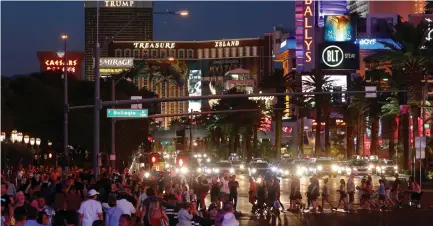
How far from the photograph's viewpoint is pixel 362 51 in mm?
155875

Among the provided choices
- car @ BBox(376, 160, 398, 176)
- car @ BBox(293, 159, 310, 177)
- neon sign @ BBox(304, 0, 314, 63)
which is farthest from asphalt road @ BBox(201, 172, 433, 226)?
neon sign @ BBox(304, 0, 314, 63)

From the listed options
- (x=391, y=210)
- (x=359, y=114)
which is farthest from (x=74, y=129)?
(x=359, y=114)

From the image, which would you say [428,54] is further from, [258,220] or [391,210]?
[258,220]

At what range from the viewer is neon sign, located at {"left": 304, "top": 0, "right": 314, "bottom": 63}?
142613mm

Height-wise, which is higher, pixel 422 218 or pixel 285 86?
pixel 285 86

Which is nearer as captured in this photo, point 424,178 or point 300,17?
point 424,178

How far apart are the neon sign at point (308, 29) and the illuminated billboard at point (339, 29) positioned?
3021 millimetres

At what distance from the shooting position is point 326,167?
71.4 metres

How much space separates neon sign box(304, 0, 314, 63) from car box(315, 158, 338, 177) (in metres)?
73.5

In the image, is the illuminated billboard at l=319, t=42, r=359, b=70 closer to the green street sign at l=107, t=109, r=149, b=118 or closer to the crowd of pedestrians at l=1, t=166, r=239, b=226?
the green street sign at l=107, t=109, r=149, b=118

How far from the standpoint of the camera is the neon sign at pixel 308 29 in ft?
468

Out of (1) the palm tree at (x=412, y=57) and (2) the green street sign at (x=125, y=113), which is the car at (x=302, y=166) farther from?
(2) the green street sign at (x=125, y=113)

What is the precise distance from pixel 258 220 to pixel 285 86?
6850cm

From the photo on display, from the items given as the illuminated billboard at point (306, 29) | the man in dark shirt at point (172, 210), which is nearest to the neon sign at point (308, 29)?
the illuminated billboard at point (306, 29)
